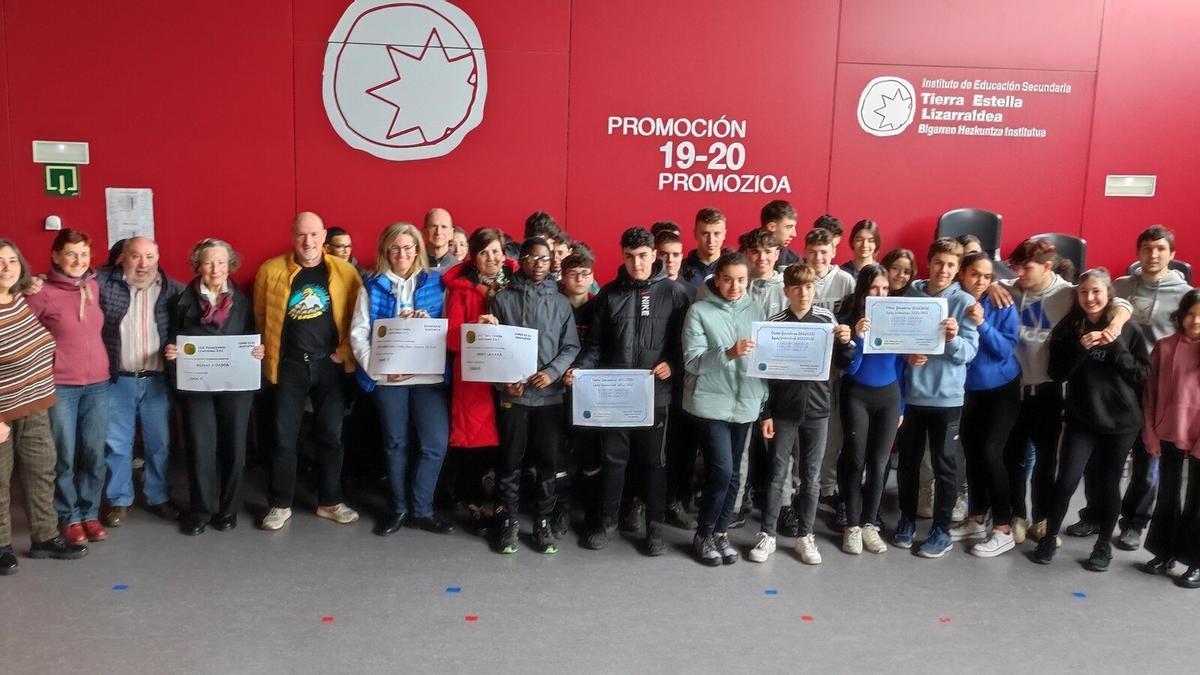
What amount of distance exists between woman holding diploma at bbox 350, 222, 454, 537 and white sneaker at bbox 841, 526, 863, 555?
1.93 meters

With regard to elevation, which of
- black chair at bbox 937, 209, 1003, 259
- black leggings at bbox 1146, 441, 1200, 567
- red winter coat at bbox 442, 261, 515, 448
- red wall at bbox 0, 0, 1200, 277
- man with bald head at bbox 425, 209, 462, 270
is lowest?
black leggings at bbox 1146, 441, 1200, 567

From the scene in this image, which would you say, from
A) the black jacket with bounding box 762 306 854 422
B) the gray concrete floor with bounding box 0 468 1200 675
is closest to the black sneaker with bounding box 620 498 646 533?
the gray concrete floor with bounding box 0 468 1200 675

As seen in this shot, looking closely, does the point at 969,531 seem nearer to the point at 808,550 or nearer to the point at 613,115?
the point at 808,550

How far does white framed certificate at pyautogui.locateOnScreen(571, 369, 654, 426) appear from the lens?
378cm

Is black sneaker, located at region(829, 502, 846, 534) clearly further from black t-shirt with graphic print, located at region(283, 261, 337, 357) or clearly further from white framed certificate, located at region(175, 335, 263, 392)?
white framed certificate, located at region(175, 335, 263, 392)

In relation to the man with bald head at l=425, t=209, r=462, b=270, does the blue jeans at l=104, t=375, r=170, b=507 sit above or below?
below

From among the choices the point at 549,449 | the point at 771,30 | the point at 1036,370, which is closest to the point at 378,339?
the point at 549,449

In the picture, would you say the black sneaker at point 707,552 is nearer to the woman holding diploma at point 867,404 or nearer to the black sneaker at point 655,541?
the black sneaker at point 655,541

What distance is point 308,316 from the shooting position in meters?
4.02

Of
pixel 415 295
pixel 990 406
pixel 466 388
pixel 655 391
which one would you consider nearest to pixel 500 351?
pixel 466 388

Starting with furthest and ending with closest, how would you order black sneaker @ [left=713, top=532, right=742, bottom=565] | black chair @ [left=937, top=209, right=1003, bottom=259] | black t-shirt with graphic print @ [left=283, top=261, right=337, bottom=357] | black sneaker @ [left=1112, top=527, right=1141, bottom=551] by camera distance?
black chair @ [left=937, top=209, right=1003, bottom=259] < black sneaker @ [left=1112, top=527, right=1141, bottom=551] < black t-shirt with graphic print @ [left=283, top=261, right=337, bottom=357] < black sneaker @ [left=713, top=532, right=742, bottom=565]

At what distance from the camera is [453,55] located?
215 inches

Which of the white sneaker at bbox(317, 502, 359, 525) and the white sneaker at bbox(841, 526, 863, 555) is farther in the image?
the white sneaker at bbox(317, 502, 359, 525)

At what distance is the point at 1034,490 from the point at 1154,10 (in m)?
3.77
